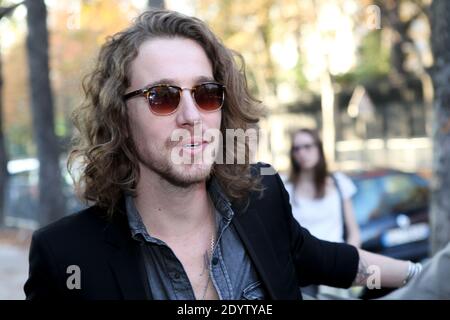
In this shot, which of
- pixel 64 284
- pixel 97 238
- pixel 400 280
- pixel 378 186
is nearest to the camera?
pixel 64 284

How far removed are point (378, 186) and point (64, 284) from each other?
20.3 feet

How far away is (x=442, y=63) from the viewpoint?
5.91m

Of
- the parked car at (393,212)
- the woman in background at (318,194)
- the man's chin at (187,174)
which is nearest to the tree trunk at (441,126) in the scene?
the parked car at (393,212)

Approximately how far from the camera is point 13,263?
1078 cm

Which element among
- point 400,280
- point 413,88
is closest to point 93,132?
point 400,280

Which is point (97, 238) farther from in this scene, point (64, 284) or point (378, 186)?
point (378, 186)

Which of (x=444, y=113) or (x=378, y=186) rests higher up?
(x=444, y=113)

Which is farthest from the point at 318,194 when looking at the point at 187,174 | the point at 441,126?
the point at 187,174

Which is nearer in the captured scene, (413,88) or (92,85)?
(92,85)

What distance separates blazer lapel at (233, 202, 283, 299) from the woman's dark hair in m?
2.90

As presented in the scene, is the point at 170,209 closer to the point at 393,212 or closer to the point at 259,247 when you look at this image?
the point at 259,247

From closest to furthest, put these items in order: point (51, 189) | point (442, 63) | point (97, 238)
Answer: point (97, 238) → point (442, 63) → point (51, 189)

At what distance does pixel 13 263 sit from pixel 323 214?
781 centimetres

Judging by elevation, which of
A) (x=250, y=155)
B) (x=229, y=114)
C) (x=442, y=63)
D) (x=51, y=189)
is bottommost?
(x=51, y=189)
